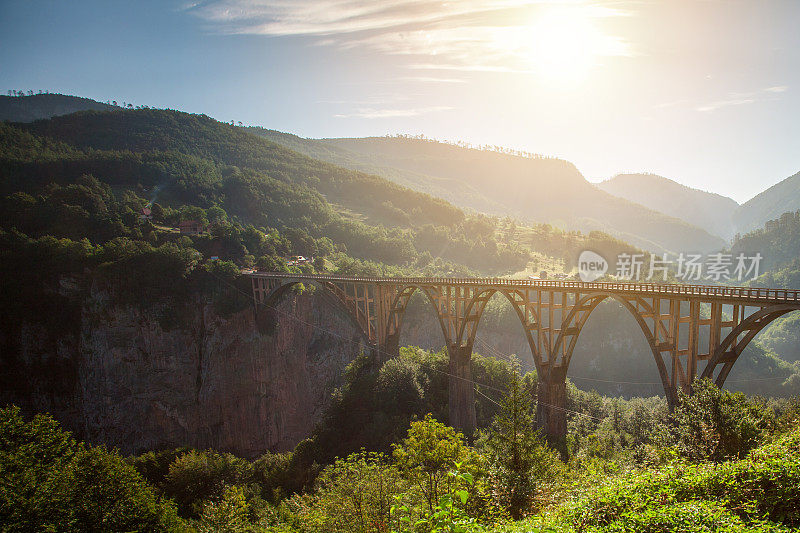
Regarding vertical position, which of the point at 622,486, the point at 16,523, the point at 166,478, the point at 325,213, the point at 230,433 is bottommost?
the point at 230,433

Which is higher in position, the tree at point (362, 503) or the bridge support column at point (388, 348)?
the bridge support column at point (388, 348)

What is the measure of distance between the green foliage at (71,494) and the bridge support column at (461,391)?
61.6 ft

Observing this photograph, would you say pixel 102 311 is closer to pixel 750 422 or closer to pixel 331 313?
pixel 331 313

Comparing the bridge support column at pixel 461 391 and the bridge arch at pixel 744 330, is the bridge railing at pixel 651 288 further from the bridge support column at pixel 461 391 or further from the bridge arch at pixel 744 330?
the bridge support column at pixel 461 391

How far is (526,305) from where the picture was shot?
25.7 meters

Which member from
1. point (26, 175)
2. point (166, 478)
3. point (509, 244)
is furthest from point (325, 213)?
point (166, 478)

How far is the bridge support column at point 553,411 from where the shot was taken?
2436 cm

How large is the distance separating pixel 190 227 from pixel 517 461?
73279mm

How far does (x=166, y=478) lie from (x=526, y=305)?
28.5 metres

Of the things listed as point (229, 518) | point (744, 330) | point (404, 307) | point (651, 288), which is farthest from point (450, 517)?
point (404, 307)

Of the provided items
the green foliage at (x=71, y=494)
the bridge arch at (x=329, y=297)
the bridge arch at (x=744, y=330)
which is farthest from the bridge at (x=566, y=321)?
the green foliage at (x=71, y=494)

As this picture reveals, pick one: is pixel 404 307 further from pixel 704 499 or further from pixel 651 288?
pixel 704 499

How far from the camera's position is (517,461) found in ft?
51.0

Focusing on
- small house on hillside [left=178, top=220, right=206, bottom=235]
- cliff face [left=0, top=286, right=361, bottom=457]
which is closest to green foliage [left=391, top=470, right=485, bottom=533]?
cliff face [left=0, top=286, right=361, bottom=457]
